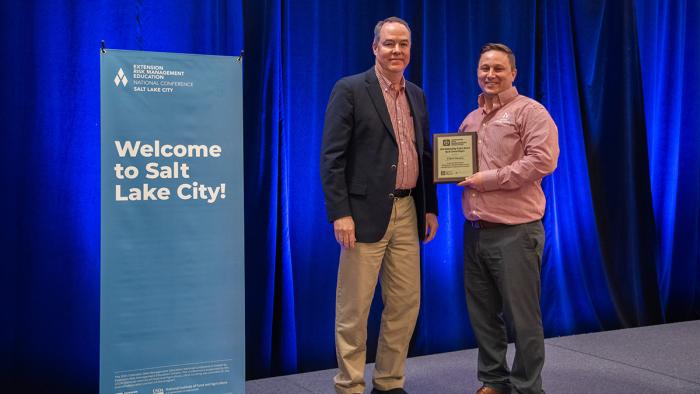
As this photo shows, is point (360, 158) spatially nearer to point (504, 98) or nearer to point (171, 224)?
point (504, 98)

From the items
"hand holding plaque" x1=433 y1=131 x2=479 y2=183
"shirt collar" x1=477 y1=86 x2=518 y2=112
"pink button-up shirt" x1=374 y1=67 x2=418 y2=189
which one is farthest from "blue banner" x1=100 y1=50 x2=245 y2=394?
"shirt collar" x1=477 y1=86 x2=518 y2=112

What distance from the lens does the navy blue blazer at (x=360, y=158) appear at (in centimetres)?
Answer: 251

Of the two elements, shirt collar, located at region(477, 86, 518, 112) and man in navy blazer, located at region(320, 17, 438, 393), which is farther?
shirt collar, located at region(477, 86, 518, 112)

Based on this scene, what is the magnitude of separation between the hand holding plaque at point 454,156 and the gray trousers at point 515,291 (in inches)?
11.5

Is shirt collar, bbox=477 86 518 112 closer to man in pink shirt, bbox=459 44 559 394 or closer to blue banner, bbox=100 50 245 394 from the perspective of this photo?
man in pink shirt, bbox=459 44 559 394

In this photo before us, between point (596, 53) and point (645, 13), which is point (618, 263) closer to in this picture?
point (596, 53)

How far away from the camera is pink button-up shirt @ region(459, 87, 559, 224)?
249 cm

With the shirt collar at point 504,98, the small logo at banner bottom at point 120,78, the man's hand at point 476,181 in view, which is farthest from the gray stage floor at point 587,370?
the small logo at banner bottom at point 120,78

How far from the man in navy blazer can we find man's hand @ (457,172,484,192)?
0.20 m

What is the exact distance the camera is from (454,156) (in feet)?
8.65

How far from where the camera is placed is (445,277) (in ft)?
12.6

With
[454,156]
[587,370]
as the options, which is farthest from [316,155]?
[587,370]

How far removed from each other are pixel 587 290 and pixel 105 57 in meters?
3.50

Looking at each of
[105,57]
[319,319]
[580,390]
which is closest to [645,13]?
[580,390]
